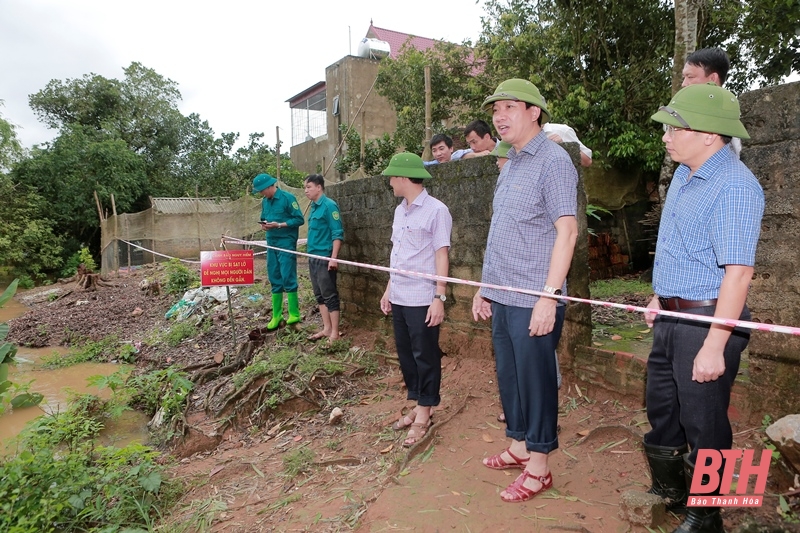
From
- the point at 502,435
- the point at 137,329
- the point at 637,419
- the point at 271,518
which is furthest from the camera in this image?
the point at 137,329

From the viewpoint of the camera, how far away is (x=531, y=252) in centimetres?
252

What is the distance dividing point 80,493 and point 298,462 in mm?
1349

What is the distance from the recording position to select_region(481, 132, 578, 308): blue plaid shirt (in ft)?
7.93

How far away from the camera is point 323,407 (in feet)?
15.2

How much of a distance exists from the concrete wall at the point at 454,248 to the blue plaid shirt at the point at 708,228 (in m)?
1.61

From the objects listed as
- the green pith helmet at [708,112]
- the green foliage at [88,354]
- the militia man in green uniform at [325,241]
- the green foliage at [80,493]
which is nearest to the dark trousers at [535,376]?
the green pith helmet at [708,112]

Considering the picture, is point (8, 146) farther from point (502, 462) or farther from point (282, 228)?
point (502, 462)

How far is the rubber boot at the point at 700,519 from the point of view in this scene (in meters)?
2.06

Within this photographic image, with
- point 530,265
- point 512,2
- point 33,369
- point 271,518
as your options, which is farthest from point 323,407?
point 512,2

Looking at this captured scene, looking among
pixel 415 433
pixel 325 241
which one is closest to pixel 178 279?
pixel 325 241

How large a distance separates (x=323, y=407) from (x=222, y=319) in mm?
3475

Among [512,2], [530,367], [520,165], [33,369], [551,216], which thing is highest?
[512,2]

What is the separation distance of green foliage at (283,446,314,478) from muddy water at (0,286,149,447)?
76.7 inches

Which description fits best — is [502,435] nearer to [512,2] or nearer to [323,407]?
[323,407]
